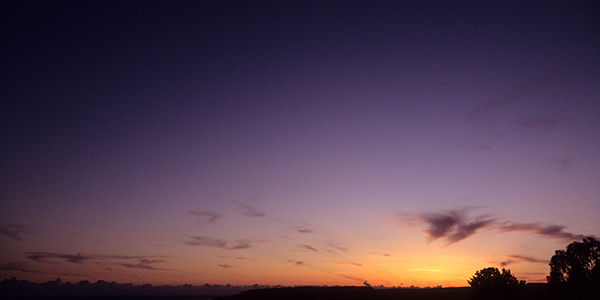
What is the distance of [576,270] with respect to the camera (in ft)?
185

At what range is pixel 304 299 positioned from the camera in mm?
153625

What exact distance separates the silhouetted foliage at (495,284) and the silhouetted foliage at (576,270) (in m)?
5.87

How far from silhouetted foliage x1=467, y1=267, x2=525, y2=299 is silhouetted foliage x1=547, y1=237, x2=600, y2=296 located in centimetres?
587

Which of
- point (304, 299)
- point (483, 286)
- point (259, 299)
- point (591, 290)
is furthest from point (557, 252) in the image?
point (259, 299)

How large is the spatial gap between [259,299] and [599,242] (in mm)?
143533

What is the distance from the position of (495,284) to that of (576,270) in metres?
13.4

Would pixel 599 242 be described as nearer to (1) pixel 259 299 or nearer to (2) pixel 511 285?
(2) pixel 511 285

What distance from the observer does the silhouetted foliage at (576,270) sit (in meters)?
54.0

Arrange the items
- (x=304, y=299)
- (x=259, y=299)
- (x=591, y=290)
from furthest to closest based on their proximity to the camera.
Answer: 1. (x=259, y=299)
2. (x=304, y=299)
3. (x=591, y=290)

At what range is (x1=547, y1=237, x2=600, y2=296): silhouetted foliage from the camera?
5397 centimetres

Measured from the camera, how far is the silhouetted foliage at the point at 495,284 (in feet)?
189

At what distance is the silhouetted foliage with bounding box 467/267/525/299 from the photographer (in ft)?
189

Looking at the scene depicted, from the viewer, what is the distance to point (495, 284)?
58.2 metres

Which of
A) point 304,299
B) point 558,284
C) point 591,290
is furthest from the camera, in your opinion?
point 304,299
